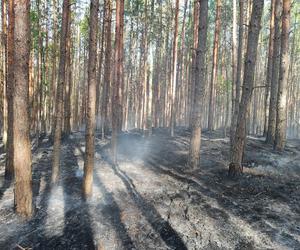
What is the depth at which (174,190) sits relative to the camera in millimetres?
8820

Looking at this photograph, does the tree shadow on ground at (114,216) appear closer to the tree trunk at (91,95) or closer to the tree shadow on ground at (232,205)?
the tree trunk at (91,95)

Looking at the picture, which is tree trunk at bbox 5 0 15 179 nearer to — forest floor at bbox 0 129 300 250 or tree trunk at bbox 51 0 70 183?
forest floor at bbox 0 129 300 250

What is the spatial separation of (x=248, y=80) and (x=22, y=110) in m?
6.24

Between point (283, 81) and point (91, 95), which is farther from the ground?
point (283, 81)

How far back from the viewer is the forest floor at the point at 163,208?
5.91 metres

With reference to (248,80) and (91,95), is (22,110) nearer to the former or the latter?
(91,95)

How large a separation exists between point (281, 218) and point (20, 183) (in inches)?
226

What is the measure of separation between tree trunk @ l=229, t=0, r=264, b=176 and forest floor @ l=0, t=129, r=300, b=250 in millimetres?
607

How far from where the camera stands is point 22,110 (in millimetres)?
6969

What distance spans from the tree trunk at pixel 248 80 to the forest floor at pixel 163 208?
1.99 ft

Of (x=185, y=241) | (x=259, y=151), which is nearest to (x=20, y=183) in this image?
(x=185, y=241)

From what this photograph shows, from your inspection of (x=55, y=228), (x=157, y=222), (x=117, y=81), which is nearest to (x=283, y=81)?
(x=117, y=81)

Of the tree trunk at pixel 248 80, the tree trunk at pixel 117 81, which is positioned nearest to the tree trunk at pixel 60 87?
the tree trunk at pixel 117 81

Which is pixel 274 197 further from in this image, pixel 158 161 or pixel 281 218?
pixel 158 161
